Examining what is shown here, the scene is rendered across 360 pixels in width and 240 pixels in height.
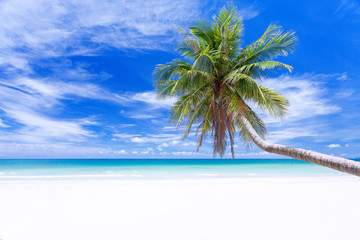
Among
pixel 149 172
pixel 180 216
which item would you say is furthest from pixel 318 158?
pixel 149 172

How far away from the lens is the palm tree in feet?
20.2

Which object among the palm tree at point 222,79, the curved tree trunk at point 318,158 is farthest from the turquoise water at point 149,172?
the curved tree trunk at point 318,158

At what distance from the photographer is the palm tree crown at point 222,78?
20.3 ft

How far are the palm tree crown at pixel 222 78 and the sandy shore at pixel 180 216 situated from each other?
6.96 ft

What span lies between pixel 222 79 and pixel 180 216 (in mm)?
4157

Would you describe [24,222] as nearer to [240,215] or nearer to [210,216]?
[210,216]

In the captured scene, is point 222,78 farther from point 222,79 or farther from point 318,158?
point 318,158

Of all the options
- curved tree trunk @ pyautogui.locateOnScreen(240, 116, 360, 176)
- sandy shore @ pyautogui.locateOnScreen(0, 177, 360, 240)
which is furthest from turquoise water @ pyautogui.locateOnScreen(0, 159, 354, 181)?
curved tree trunk @ pyautogui.locateOnScreen(240, 116, 360, 176)

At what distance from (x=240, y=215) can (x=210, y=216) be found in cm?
78

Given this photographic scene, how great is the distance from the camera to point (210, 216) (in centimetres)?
560

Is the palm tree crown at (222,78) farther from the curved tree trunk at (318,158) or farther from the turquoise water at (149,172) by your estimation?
the turquoise water at (149,172)

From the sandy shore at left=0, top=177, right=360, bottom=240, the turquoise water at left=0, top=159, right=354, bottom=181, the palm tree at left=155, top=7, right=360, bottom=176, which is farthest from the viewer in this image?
the turquoise water at left=0, top=159, right=354, bottom=181

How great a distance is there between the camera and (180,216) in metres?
5.67

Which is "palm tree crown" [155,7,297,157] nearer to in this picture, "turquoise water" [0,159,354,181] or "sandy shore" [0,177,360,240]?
"sandy shore" [0,177,360,240]
